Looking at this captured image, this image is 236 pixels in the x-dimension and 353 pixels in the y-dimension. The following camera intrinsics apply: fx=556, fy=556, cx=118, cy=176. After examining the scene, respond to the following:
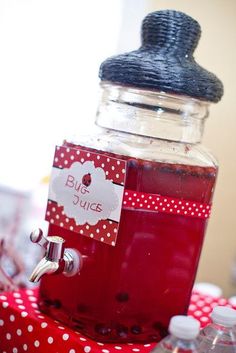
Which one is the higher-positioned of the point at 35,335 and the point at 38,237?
the point at 38,237

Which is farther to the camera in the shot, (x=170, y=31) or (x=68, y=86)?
(x=68, y=86)

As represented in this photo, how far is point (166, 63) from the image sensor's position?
2.17 ft

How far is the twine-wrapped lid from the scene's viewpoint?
66cm

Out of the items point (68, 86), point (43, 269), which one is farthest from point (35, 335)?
point (68, 86)

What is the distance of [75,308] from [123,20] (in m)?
0.78

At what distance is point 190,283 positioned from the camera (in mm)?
730

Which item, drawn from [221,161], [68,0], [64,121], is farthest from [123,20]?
[221,161]

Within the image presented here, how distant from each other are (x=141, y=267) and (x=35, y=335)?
0.16 m

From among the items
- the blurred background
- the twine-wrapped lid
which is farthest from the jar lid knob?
the blurred background

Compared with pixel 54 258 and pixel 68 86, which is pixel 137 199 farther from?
pixel 68 86

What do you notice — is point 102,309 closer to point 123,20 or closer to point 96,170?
point 96,170

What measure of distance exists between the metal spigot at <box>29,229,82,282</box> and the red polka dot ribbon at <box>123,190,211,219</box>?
0.09 m

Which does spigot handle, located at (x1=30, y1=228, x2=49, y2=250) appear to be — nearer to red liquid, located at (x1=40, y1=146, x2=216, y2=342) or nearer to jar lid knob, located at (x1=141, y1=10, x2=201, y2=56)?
red liquid, located at (x1=40, y1=146, x2=216, y2=342)

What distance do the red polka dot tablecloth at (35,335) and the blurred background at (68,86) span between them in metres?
0.48
